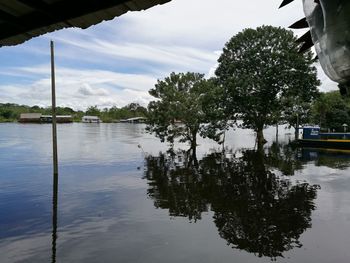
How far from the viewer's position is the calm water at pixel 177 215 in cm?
952

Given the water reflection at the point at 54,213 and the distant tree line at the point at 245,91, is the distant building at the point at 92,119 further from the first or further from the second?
the water reflection at the point at 54,213

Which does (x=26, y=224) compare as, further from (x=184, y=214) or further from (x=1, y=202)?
(x=184, y=214)

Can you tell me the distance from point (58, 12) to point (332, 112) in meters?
49.1

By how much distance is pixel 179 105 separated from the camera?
3275 cm

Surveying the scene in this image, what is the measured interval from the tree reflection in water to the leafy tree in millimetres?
9334

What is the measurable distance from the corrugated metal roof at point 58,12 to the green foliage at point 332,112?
144ft

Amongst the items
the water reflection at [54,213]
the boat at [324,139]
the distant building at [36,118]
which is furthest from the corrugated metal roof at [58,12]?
the distant building at [36,118]

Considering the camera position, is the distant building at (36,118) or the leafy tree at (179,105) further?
the distant building at (36,118)

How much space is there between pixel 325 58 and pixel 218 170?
889 inches

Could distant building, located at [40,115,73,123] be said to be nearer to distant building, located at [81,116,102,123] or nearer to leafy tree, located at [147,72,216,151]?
distant building, located at [81,116,102,123]

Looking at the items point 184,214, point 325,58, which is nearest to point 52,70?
point 184,214

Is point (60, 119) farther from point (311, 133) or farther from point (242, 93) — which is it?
point (311, 133)

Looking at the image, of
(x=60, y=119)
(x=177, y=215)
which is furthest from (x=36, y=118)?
(x=177, y=215)

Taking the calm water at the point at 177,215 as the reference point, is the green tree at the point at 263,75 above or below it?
above
